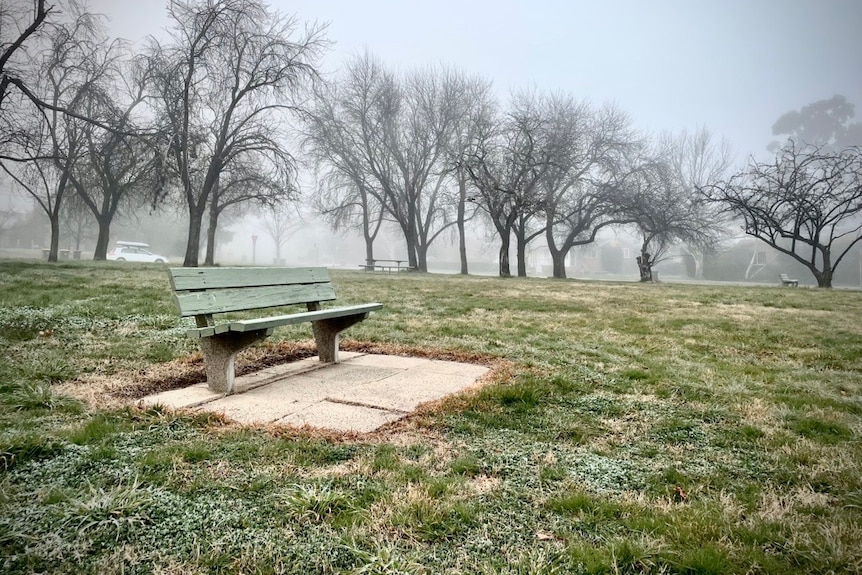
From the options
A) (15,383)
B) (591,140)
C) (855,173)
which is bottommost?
(15,383)

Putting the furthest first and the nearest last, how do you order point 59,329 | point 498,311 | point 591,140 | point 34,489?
point 591,140 < point 498,311 < point 59,329 < point 34,489

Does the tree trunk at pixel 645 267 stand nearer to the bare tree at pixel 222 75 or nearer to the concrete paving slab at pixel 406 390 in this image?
the bare tree at pixel 222 75

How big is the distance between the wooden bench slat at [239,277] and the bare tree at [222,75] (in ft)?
47.2

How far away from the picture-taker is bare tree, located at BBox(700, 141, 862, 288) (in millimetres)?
23734

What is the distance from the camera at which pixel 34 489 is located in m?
2.19

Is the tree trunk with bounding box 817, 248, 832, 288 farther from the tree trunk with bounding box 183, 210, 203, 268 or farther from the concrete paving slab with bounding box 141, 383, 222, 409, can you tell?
the concrete paving slab with bounding box 141, 383, 222, 409

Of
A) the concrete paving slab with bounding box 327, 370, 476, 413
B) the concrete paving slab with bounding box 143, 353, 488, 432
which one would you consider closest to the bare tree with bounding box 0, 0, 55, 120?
the concrete paving slab with bounding box 143, 353, 488, 432

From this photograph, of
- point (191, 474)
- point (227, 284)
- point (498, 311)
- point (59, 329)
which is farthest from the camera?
point (498, 311)

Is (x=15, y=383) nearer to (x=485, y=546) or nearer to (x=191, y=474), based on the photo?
(x=191, y=474)

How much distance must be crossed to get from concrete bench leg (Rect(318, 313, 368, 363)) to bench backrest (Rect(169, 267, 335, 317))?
0.32 meters

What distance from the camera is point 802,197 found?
23734mm

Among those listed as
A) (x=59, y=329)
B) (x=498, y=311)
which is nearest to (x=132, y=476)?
(x=59, y=329)

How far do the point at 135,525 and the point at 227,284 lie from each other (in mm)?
2417

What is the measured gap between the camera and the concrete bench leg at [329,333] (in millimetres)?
4871
